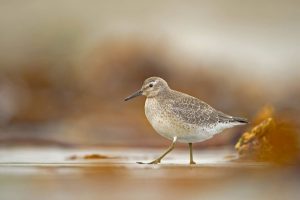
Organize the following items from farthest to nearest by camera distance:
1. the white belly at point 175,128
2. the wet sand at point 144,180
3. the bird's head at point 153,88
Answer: the bird's head at point 153,88, the white belly at point 175,128, the wet sand at point 144,180

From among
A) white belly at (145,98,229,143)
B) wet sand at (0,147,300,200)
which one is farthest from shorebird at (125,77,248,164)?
wet sand at (0,147,300,200)

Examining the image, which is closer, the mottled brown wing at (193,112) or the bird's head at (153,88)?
the mottled brown wing at (193,112)

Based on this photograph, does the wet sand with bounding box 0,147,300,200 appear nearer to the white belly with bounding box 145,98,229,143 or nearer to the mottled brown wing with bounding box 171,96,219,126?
the white belly with bounding box 145,98,229,143

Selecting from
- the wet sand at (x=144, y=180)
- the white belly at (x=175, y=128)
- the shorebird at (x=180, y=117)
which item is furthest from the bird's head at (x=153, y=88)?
the wet sand at (x=144, y=180)

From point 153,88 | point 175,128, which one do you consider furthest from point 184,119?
point 153,88

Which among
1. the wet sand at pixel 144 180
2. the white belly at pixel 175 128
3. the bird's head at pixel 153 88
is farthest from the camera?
the bird's head at pixel 153 88

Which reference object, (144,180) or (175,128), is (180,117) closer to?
(175,128)

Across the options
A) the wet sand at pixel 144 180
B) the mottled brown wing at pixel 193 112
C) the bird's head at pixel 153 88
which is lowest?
the wet sand at pixel 144 180

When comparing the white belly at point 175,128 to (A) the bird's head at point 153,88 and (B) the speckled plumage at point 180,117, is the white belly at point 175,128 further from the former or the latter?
(A) the bird's head at point 153,88
